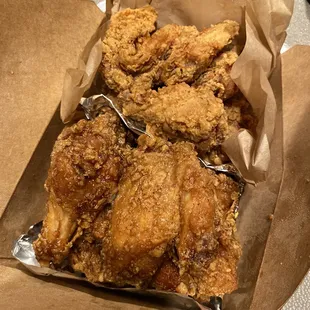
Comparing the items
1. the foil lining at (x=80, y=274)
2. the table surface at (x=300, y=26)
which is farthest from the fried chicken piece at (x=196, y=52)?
the table surface at (x=300, y=26)

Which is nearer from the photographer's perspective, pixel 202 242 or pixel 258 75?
pixel 202 242

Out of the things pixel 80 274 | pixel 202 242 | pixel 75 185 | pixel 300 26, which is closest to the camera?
pixel 202 242

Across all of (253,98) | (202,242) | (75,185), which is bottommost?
(202,242)

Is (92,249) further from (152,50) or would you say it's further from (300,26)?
(300,26)

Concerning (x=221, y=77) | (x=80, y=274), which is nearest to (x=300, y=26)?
(x=221, y=77)

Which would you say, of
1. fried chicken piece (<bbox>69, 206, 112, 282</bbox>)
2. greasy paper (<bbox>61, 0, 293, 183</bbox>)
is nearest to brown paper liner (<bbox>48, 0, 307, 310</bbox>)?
greasy paper (<bbox>61, 0, 293, 183</bbox>)

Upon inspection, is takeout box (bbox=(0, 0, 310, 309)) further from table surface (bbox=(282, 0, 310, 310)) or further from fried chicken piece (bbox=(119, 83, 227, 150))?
table surface (bbox=(282, 0, 310, 310))
